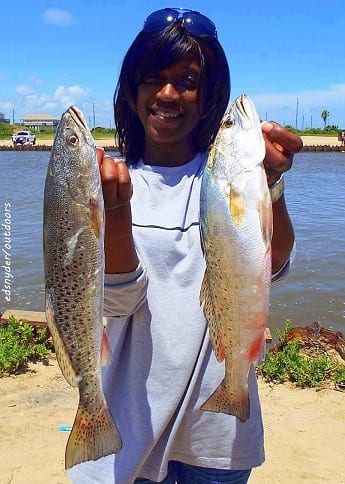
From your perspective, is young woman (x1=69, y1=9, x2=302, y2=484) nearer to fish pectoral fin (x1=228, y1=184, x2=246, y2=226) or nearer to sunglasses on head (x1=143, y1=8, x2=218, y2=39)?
sunglasses on head (x1=143, y1=8, x2=218, y2=39)

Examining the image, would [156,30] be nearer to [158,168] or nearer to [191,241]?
[158,168]

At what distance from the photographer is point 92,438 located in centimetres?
213

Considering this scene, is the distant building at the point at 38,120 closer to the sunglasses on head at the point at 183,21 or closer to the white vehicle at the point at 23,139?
the white vehicle at the point at 23,139

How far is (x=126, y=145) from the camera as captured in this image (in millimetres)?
2629

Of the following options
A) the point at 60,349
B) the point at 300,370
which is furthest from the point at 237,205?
the point at 300,370

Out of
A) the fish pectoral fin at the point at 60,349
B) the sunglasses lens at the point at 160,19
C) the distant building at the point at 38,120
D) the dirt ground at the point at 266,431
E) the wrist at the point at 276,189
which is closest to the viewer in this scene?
the wrist at the point at 276,189

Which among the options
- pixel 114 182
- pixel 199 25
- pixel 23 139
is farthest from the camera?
pixel 23 139

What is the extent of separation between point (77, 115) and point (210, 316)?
857mm

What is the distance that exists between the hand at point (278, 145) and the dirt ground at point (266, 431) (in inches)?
130

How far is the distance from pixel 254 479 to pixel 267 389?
55.7 inches

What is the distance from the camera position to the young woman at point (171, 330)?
2268mm

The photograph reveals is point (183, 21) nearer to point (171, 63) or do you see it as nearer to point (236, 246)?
point (171, 63)

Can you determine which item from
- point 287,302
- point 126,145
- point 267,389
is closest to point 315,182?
point 287,302

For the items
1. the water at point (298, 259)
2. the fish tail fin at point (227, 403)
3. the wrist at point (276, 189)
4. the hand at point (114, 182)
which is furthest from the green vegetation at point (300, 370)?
the hand at point (114, 182)
